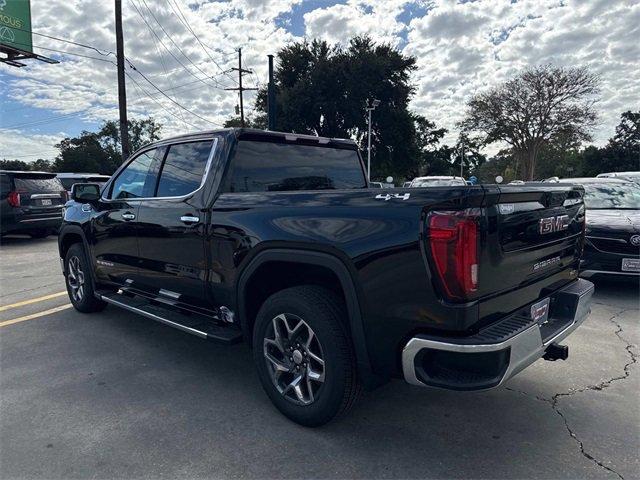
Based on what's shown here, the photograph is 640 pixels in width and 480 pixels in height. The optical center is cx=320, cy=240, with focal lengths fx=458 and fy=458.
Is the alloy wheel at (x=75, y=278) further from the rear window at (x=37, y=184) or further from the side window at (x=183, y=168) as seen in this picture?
the rear window at (x=37, y=184)

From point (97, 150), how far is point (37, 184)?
57074mm

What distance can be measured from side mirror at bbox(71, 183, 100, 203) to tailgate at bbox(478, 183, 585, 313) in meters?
3.91

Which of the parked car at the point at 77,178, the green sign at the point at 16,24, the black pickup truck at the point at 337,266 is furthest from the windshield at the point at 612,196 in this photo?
the green sign at the point at 16,24

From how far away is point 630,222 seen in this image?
19.2ft

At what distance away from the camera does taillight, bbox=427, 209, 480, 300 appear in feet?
7.05

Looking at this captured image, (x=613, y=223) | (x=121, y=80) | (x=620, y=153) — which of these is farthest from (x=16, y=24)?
(x=620, y=153)

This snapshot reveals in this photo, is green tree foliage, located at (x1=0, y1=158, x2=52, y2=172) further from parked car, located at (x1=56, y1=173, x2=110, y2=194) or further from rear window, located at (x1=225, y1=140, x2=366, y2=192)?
rear window, located at (x1=225, y1=140, x2=366, y2=192)

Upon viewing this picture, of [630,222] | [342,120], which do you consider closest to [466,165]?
[342,120]

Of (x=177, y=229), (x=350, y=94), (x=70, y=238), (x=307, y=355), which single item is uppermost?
(x=350, y=94)

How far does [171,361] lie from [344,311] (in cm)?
198

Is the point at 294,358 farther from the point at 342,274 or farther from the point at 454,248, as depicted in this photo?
the point at 454,248

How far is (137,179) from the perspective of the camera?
429 cm

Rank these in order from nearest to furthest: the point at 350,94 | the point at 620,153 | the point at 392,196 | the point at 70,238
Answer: the point at 392,196 < the point at 70,238 < the point at 350,94 < the point at 620,153

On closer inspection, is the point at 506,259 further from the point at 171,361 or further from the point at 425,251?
the point at 171,361
